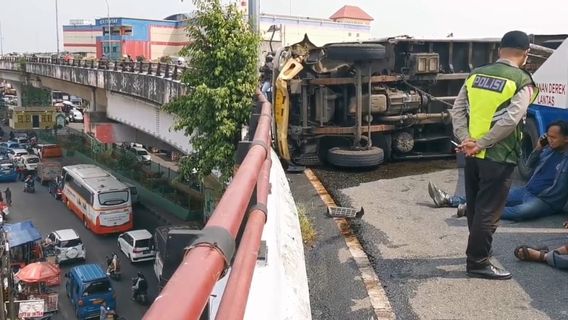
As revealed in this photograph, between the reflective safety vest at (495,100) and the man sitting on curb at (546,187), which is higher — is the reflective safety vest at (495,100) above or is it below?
above

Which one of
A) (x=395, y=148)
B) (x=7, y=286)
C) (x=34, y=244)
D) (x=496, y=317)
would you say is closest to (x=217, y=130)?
(x=395, y=148)

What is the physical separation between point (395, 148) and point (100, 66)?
22305 millimetres

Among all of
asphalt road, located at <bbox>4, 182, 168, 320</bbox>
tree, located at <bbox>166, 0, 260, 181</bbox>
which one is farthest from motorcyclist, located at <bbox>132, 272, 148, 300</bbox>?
tree, located at <bbox>166, 0, 260, 181</bbox>

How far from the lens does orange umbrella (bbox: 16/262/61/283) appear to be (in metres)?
19.9

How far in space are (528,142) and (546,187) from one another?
5.28ft

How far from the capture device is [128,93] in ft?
76.8

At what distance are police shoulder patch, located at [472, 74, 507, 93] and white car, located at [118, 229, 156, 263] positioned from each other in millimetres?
20698

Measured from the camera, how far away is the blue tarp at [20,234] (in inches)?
919

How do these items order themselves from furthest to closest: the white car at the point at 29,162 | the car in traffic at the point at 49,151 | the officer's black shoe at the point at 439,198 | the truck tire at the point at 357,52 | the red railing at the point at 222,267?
the car in traffic at the point at 49,151 < the white car at the point at 29,162 < the truck tire at the point at 357,52 < the officer's black shoe at the point at 439,198 < the red railing at the point at 222,267

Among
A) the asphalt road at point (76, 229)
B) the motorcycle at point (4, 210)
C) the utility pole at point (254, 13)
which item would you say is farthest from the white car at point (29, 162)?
the utility pole at point (254, 13)

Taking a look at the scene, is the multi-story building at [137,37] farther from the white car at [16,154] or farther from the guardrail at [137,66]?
the guardrail at [137,66]

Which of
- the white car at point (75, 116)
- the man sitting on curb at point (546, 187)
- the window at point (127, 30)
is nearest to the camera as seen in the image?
the man sitting on curb at point (546, 187)

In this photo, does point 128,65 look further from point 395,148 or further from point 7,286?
point 395,148

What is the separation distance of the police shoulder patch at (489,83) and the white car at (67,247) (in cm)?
2214
